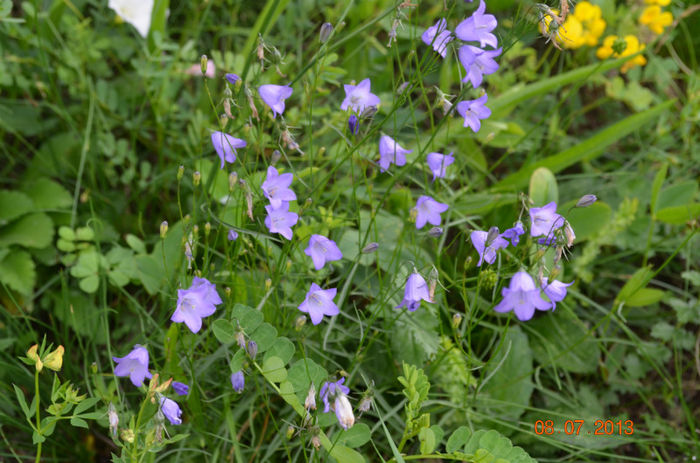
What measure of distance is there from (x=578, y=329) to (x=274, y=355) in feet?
4.44

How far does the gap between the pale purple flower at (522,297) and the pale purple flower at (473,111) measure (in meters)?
0.47

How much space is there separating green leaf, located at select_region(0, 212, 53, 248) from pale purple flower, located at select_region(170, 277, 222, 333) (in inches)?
40.6

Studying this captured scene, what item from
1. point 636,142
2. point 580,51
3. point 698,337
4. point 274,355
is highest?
point 580,51

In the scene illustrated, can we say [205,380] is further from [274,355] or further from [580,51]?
[580,51]

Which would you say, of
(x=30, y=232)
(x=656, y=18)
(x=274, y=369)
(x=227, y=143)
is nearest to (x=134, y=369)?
(x=274, y=369)

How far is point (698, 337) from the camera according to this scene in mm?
2344

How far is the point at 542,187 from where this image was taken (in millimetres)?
2209

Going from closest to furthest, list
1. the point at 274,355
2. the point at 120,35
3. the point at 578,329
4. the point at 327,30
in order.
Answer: the point at 274,355
the point at 327,30
the point at 578,329
the point at 120,35

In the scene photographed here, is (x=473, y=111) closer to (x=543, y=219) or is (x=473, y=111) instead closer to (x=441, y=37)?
(x=441, y=37)

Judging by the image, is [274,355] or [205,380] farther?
[205,380]

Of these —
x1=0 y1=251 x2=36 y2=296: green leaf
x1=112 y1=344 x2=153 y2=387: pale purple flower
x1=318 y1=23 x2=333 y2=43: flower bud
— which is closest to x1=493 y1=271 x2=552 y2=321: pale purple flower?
x1=318 y1=23 x2=333 y2=43: flower bud

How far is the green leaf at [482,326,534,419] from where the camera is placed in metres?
2.02

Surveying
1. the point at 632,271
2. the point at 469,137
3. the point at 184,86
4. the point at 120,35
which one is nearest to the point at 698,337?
the point at 632,271
